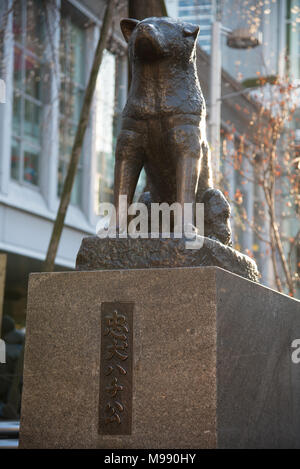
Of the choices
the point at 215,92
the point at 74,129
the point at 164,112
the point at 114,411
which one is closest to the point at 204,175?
the point at 164,112

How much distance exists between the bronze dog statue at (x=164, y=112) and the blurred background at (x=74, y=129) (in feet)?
28.1

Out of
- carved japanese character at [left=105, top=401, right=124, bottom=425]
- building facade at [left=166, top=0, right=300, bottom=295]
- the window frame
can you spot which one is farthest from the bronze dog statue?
the window frame

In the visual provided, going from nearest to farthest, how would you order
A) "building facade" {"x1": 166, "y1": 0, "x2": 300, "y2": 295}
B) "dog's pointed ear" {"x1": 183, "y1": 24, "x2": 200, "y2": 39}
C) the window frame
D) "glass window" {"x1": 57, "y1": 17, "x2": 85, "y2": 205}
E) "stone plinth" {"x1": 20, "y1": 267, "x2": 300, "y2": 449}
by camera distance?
"stone plinth" {"x1": 20, "y1": 267, "x2": 300, "y2": 449}
"dog's pointed ear" {"x1": 183, "y1": 24, "x2": 200, "y2": 39}
the window frame
"glass window" {"x1": 57, "y1": 17, "x2": 85, "y2": 205}
"building facade" {"x1": 166, "y1": 0, "x2": 300, "y2": 295}

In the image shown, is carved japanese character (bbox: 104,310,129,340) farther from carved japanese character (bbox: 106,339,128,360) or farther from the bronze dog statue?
the bronze dog statue

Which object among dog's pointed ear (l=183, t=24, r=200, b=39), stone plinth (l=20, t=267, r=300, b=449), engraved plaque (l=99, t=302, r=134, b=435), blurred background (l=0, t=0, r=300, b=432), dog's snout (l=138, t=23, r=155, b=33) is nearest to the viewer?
stone plinth (l=20, t=267, r=300, b=449)

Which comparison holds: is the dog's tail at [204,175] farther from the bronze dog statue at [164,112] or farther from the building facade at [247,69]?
the building facade at [247,69]

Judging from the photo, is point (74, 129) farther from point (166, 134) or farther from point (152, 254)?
point (152, 254)

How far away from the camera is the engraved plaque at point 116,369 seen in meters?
5.22

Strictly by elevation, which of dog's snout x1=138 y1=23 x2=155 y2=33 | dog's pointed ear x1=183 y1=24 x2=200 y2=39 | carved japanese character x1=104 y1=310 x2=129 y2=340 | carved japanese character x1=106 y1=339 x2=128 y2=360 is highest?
dog's pointed ear x1=183 y1=24 x2=200 y2=39

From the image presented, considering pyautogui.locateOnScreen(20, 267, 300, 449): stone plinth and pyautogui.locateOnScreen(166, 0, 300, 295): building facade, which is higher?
pyautogui.locateOnScreen(166, 0, 300, 295): building facade

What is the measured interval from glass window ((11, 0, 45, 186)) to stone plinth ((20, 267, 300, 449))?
554 inches

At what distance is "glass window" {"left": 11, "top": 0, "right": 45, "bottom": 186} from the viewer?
1903 centimetres

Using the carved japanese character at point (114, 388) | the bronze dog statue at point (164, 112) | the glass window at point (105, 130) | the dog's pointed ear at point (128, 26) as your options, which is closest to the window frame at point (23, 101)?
the glass window at point (105, 130)

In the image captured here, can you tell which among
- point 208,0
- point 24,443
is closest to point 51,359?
point 24,443
